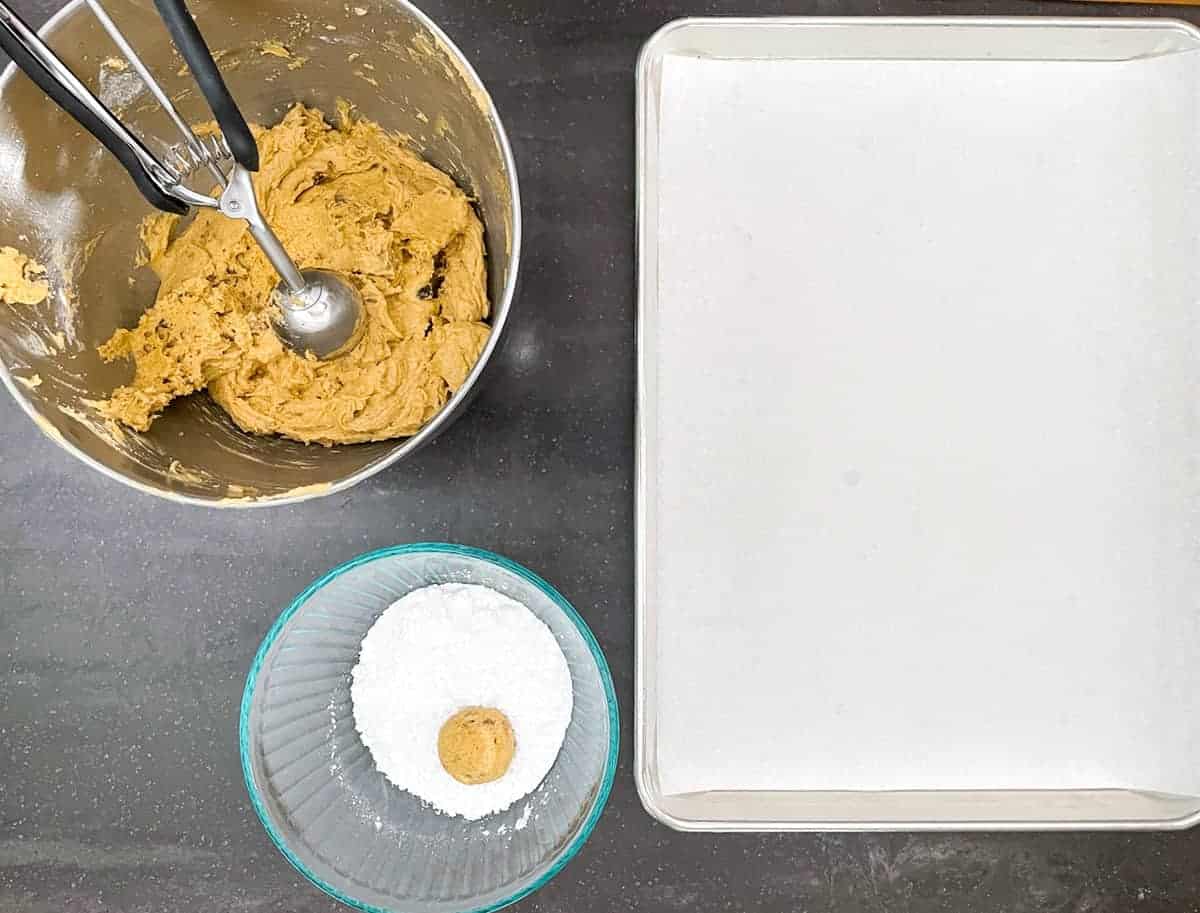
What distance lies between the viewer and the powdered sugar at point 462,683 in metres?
0.66

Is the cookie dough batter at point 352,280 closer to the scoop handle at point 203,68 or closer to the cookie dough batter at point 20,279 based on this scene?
the cookie dough batter at point 20,279

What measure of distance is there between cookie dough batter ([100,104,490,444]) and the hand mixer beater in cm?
2

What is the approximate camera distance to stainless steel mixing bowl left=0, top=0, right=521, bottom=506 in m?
0.56

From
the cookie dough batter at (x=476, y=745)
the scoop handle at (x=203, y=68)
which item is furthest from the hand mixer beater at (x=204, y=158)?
the cookie dough batter at (x=476, y=745)

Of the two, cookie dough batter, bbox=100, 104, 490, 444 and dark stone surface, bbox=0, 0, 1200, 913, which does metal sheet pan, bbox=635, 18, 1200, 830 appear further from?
cookie dough batter, bbox=100, 104, 490, 444

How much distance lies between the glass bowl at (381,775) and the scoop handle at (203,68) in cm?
28

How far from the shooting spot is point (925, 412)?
2.35 ft

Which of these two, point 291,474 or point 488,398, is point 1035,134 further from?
point 291,474

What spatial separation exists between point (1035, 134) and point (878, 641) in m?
0.37

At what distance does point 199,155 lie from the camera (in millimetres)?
549

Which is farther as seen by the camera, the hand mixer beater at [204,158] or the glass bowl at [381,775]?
the glass bowl at [381,775]

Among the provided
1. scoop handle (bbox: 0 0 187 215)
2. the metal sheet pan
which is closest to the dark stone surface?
the metal sheet pan

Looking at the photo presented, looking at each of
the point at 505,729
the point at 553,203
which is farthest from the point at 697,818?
the point at 553,203

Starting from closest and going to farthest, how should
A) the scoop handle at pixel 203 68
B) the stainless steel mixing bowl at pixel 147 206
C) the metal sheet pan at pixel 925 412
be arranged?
the scoop handle at pixel 203 68 < the stainless steel mixing bowl at pixel 147 206 < the metal sheet pan at pixel 925 412
